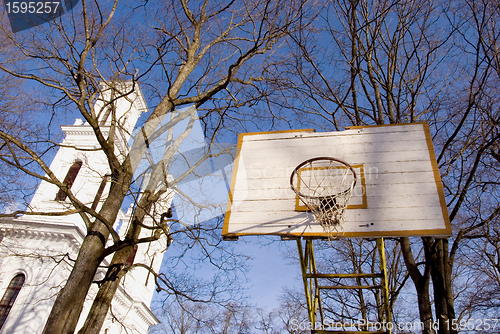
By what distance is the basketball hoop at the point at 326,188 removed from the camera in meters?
5.49

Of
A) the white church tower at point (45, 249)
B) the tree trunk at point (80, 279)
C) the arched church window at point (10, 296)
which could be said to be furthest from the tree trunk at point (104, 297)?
the arched church window at point (10, 296)

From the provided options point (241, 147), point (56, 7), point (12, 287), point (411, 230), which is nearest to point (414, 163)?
point (411, 230)

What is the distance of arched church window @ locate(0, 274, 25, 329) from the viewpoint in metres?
15.8

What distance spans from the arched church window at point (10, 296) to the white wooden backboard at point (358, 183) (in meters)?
16.0

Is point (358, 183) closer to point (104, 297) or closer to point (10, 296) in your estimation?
point (104, 297)

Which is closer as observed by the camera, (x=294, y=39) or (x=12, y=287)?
(x=294, y=39)

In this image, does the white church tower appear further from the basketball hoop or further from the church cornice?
the basketball hoop

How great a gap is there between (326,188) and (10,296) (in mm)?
17717

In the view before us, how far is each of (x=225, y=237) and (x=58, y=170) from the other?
1935cm

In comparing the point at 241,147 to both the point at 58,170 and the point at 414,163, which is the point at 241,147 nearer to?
the point at 414,163

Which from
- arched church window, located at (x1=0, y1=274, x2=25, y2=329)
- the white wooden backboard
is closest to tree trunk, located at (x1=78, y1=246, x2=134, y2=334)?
the white wooden backboard

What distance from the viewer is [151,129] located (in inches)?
307

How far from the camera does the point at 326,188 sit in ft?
20.5

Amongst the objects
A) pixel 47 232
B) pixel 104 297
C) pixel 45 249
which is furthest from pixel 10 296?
pixel 104 297
